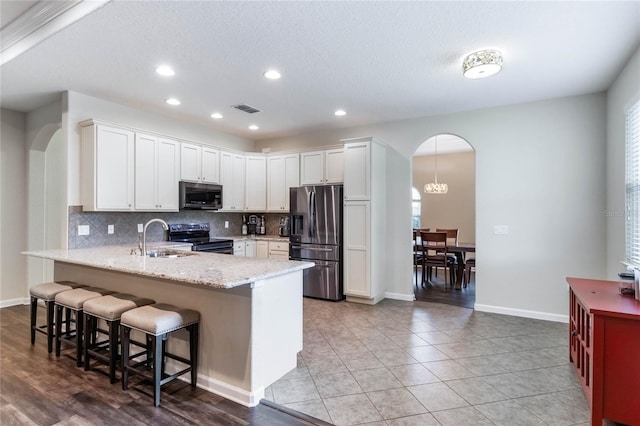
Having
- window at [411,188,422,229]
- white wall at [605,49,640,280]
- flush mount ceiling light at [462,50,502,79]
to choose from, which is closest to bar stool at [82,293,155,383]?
flush mount ceiling light at [462,50,502,79]

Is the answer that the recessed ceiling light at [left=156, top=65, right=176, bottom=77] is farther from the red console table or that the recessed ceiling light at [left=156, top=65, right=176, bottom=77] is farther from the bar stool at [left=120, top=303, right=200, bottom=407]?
the red console table

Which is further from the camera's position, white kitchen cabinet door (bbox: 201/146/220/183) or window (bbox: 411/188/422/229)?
window (bbox: 411/188/422/229)

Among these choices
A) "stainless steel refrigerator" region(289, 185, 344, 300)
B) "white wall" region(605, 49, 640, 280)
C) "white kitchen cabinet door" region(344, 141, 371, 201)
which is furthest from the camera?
"stainless steel refrigerator" region(289, 185, 344, 300)

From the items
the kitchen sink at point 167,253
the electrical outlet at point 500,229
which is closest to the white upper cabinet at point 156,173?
the kitchen sink at point 167,253

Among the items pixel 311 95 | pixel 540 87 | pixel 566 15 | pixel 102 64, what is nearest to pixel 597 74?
pixel 540 87

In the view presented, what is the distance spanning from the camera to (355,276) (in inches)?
189

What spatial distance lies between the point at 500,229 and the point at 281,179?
11.4 feet

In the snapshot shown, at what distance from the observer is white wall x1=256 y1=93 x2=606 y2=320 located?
3898 millimetres

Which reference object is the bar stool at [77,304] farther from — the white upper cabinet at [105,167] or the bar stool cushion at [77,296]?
the white upper cabinet at [105,167]

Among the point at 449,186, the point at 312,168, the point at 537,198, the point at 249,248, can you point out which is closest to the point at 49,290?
the point at 249,248

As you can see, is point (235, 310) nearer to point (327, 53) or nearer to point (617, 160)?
point (327, 53)

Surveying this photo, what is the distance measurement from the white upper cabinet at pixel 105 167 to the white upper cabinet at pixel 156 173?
126 mm

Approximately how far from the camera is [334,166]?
5.21m

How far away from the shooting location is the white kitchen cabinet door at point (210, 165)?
5164 mm
